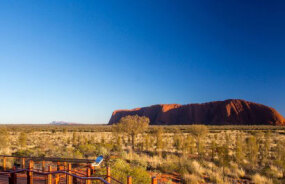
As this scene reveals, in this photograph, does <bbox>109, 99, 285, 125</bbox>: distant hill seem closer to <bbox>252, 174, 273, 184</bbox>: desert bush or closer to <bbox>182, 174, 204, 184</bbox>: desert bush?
<bbox>252, 174, 273, 184</bbox>: desert bush

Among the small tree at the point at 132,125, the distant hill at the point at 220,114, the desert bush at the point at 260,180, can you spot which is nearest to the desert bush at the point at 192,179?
the desert bush at the point at 260,180

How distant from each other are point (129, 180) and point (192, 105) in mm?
122199

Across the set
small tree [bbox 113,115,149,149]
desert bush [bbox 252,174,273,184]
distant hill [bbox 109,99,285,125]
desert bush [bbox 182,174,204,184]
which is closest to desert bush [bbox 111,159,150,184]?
desert bush [bbox 182,174,204,184]

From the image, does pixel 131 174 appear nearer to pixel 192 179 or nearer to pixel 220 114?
pixel 192 179

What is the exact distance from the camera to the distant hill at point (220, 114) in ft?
313

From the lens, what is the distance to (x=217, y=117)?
103 m

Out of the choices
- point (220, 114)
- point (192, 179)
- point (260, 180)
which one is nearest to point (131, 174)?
point (192, 179)

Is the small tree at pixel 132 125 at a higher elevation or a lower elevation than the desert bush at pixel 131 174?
higher

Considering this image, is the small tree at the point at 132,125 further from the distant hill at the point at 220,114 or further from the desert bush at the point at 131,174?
the distant hill at the point at 220,114

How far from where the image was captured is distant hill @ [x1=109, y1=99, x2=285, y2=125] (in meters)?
95.2

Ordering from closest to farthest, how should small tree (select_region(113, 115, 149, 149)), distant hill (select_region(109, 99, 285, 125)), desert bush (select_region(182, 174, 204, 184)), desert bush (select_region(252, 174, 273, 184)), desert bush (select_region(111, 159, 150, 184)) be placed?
desert bush (select_region(111, 159, 150, 184)) → desert bush (select_region(182, 174, 204, 184)) → desert bush (select_region(252, 174, 273, 184)) → small tree (select_region(113, 115, 149, 149)) → distant hill (select_region(109, 99, 285, 125))

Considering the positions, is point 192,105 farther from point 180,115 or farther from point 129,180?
point 129,180

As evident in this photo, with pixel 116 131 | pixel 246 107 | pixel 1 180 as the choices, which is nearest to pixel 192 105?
pixel 246 107

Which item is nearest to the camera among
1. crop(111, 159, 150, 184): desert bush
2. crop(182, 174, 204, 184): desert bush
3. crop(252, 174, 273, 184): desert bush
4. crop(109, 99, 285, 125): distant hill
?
crop(111, 159, 150, 184): desert bush
